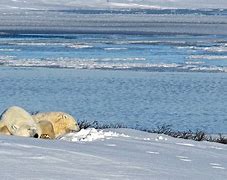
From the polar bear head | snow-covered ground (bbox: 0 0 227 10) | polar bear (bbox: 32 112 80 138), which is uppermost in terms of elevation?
the polar bear head

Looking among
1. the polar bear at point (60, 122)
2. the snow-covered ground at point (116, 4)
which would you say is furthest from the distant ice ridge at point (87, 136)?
the snow-covered ground at point (116, 4)

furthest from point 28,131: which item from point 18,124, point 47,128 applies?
point 47,128

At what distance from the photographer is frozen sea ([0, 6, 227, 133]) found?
1585 cm

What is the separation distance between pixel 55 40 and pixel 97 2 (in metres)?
69.9

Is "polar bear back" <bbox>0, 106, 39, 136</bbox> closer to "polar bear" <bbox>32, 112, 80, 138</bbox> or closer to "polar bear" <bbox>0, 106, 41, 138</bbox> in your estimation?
"polar bear" <bbox>0, 106, 41, 138</bbox>

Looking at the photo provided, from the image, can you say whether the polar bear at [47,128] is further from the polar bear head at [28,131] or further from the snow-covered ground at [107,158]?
the snow-covered ground at [107,158]

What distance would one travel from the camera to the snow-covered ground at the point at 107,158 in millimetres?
5148

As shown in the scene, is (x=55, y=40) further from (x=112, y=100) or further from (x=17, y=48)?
(x=112, y=100)

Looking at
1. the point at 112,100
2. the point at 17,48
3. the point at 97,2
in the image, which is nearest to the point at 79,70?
the point at 112,100

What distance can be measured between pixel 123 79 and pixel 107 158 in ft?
54.7

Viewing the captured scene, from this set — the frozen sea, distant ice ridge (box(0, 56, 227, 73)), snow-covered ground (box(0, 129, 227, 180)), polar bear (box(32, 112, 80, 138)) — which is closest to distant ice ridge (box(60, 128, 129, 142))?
snow-covered ground (box(0, 129, 227, 180))

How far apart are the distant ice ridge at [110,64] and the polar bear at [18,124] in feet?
55.4

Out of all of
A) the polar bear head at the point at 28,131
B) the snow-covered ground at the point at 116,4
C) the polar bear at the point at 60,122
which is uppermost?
the polar bear head at the point at 28,131

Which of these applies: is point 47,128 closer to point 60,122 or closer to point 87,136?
point 60,122
